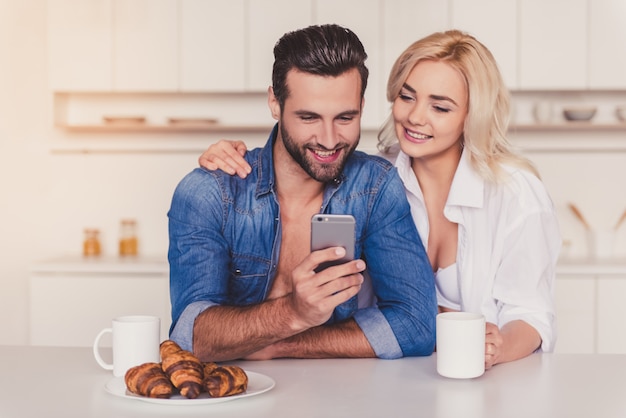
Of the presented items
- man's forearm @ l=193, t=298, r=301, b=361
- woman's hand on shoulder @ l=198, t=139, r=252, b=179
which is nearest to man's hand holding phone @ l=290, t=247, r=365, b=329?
man's forearm @ l=193, t=298, r=301, b=361

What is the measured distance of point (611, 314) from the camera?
387 centimetres

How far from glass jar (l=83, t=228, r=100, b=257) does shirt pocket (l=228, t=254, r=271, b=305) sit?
8.00 feet

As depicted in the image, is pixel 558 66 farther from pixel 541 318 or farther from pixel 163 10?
pixel 541 318

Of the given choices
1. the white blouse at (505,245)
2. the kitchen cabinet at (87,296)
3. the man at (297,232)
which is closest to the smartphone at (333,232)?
the man at (297,232)

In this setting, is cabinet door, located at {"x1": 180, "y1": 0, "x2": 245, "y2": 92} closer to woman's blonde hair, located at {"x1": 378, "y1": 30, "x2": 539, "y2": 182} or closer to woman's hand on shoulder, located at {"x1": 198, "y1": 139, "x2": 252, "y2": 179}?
woman's blonde hair, located at {"x1": 378, "y1": 30, "x2": 539, "y2": 182}

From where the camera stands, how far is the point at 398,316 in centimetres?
189

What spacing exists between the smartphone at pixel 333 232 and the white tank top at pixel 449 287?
830 mm

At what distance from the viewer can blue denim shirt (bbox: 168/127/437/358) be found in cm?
191

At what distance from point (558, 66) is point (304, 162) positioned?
Result: 2511 millimetres

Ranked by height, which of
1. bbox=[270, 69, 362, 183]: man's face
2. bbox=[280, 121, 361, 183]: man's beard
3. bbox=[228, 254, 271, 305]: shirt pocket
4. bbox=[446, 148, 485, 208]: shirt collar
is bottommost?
bbox=[228, 254, 271, 305]: shirt pocket

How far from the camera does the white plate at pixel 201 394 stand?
4.36ft

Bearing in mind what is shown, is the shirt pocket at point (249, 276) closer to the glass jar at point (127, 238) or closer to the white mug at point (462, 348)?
the white mug at point (462, 348)

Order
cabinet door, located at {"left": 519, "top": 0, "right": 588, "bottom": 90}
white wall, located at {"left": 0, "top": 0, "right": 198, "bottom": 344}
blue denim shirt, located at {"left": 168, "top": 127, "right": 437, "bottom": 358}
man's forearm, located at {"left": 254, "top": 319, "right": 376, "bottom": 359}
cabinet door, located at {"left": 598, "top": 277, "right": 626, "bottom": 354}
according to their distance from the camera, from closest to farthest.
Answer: man's forearm, located at {"left": 254, "top": 319, "right": 376, "bottom": 359} < blue denim shirt, located at {"left": 168, "top": 127, "right": 437, "bottom": 358} < cabinet door, located at {"left": 598, "top": 277, "right": 626, "bottom": 354} < cabinet door, located at {"left": 519, "top": 0, "right": 588, "bottom": 90} < white wall, located at {"left": 0, "top": 0, "right": 198, "bottom": 344}

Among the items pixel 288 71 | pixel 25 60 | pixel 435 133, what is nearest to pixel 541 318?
pixel 435 133
